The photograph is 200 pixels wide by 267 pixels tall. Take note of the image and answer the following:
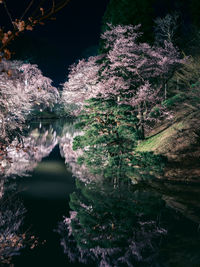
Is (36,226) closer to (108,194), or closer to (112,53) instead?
(108,194)

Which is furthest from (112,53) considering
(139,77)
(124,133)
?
(124,133)

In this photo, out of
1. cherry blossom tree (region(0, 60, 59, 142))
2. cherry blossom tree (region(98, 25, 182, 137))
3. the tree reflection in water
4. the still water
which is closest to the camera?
the still water

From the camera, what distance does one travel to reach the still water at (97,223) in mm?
4754

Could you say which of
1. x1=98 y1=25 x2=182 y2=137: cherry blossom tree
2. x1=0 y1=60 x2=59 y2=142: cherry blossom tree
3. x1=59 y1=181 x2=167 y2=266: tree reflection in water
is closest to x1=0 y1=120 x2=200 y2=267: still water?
x1=59 y1=181 x2=167 y2=266: tree reflection in water

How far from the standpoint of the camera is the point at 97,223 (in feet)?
20.7

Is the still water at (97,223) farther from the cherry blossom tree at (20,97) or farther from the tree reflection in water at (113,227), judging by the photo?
the cherry blossom tree at (20,97)

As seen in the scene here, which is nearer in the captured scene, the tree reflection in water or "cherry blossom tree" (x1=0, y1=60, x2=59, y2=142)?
the tree reflection in water

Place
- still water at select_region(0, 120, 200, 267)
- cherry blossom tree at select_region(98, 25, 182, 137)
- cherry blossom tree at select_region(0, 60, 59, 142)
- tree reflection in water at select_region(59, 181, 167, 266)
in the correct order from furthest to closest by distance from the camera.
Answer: cherry blossom tree at select_region(98, 25, 182, 137) < cherry blossom tree at select_region(0, 60, 59, 142) < tree reflection in water at select_region(59, 181, 167, 266) < still water at select_region(0, 120, 200, 267)

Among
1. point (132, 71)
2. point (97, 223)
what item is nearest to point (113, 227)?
point (97, 223)

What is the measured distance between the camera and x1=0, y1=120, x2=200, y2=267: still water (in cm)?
475

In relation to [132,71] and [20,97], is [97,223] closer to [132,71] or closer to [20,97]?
[132,71]

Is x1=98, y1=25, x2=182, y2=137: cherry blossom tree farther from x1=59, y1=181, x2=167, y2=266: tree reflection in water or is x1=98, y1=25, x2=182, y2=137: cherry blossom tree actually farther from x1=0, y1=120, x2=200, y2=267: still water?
x1=59, y1=181, x2=167, y2=266: tree reflection in water

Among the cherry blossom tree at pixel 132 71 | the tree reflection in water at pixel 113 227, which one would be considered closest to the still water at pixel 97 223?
the tree reflection in water at pixel 113 227

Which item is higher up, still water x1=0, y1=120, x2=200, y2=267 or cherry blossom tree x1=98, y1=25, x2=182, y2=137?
cherry blossom tree x1=98, y1=25, x2=182, y2=137
